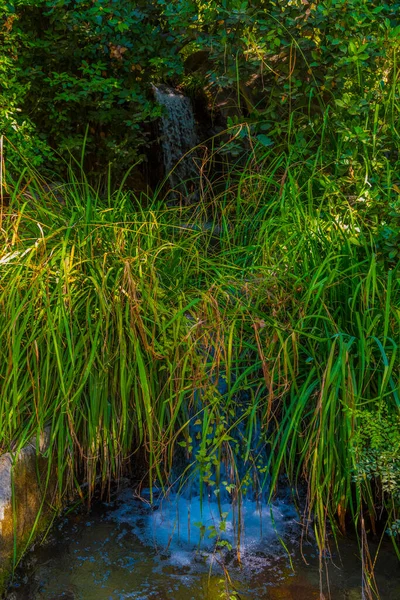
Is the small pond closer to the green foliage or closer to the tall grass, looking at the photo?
the tall grass

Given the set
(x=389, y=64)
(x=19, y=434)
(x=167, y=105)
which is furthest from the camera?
(x=167, y=105)

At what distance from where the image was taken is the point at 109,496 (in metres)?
3.23

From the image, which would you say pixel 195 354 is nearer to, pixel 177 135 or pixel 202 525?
pixel 202 525

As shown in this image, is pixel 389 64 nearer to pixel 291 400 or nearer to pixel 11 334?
pixel 291 400

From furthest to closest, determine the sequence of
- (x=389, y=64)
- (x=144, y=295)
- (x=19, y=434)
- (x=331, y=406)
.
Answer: (x=389, y=64) < (x=144, y=295) < (x=19, y=434) < (x=331, y=406)

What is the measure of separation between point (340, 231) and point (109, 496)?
1.68 m

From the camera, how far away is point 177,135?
6.44 meters

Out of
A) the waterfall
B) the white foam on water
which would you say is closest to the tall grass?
the white foam on water

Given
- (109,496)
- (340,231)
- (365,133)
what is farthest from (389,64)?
(109,496)

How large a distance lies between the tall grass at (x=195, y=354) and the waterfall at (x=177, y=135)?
2.94 metres

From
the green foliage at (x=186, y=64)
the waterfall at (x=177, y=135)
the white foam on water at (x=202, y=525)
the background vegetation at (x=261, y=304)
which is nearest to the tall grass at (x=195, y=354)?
the background vegetation at (x=261, y=304)

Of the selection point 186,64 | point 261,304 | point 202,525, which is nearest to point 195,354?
point 261,304

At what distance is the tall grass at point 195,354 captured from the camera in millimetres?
2881

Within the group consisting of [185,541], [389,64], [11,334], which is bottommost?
[185,541]
